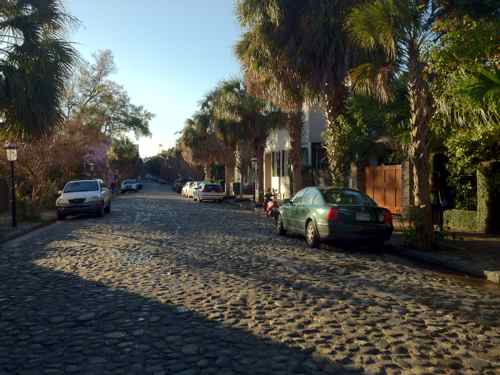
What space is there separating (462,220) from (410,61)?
5.55 metres

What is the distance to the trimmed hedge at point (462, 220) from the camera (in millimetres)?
13913

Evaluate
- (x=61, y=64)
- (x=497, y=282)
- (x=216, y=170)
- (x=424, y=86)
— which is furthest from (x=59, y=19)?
(x=216, y=170)

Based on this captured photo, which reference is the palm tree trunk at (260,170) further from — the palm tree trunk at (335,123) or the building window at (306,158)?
the palm tree trunk at (335,123)

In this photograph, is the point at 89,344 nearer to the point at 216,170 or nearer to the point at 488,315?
the point at 488,315

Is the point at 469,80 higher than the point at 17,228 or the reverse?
higher

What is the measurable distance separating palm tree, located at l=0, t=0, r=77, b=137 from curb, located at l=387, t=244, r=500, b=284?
9983 mm

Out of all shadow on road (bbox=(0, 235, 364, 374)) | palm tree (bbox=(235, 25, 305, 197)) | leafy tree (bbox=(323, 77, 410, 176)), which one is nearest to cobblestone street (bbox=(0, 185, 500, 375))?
shadow on road (bbox=(0, 235, 364, 374))

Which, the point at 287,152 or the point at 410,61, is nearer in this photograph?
the point at 410,61

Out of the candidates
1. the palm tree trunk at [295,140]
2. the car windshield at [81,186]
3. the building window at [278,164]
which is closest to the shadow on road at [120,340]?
the palm tree trunk at [295,140]

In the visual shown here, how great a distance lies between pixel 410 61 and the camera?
11031mm

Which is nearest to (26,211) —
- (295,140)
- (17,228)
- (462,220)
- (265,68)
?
(17,228)

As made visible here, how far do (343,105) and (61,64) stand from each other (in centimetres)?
912

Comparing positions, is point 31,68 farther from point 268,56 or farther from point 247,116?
point 247,116

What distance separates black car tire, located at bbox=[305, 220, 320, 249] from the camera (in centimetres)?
1164
